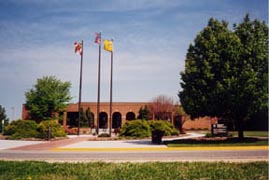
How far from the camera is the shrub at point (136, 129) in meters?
26.0

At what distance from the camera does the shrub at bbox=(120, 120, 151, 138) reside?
1023 inches

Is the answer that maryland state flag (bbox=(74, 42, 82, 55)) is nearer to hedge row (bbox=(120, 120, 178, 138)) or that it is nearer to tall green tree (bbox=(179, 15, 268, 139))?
hedge row (bbox=(120, 120, 178, 138))

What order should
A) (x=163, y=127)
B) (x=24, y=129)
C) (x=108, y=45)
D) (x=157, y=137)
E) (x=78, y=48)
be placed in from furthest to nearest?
(x=78, y=48) < (x=108, y=45) < (x=163, y=127) < (x=24, y=129) < (x=157, y=137)

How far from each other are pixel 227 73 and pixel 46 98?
2546 centimetres

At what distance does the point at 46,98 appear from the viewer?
36.0 metres

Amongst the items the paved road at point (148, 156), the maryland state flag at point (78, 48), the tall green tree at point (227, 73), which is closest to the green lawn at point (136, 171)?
the paved road at point (148, 156)

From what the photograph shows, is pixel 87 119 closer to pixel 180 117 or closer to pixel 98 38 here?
pixel 180 117

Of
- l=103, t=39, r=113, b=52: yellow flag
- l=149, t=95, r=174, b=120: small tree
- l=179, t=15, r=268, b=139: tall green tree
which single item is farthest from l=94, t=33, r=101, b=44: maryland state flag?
l=149, t=95, r=174, b=120: small tree

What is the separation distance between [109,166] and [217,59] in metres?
10.9

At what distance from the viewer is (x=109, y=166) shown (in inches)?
339

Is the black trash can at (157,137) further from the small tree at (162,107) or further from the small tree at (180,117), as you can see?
the small tree at (162,107)

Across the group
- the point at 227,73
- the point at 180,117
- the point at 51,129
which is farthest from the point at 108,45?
the point at 180,117

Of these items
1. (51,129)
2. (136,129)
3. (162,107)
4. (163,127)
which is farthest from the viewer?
(162,107)

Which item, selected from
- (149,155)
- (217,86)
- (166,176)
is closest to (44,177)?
(166,176)
